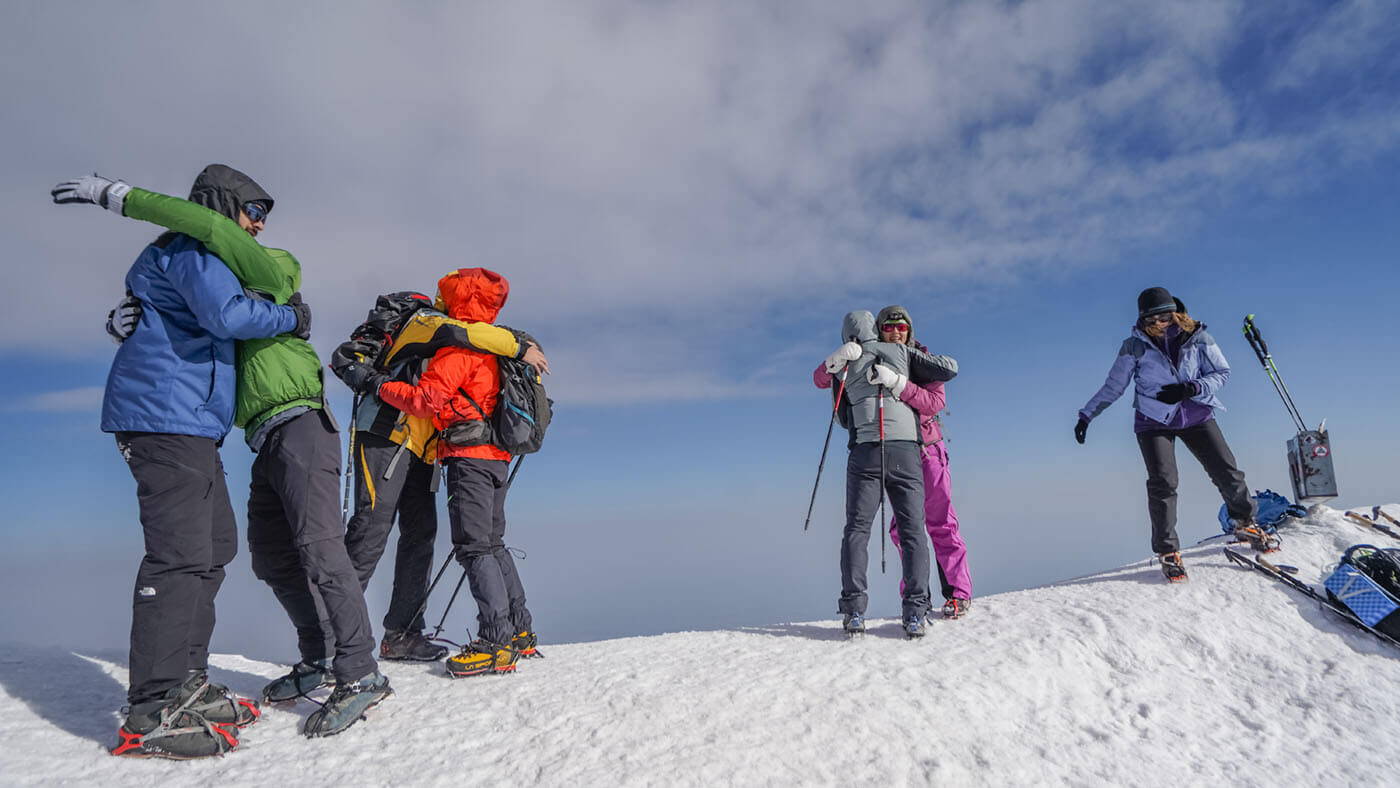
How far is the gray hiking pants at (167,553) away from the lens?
134 inches

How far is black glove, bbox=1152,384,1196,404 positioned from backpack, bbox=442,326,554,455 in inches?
249

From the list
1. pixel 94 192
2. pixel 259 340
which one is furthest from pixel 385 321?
pixel 94 192

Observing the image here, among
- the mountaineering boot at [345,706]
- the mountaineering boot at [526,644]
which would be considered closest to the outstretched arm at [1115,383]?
the mountaineering boot at [526,644]

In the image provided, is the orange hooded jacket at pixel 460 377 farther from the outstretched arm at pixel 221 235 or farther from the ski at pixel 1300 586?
the ski at pixel 1300 586

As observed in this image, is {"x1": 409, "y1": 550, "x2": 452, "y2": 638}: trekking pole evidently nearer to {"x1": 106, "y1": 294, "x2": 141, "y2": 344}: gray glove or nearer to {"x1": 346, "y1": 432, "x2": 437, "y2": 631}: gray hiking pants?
{"x1": 346, "y1": 432, "x2": 437, "y2": 631}: gray hiking pants

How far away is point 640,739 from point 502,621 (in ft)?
5.95

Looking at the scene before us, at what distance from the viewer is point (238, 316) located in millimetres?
3590

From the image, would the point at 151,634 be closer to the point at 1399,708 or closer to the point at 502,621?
the point at 502,621

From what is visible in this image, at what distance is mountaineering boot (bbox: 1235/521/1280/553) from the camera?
21.5ft

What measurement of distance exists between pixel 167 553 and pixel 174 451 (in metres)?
0.56

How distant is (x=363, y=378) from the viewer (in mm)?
5094

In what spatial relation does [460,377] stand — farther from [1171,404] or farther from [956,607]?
[1171,404]

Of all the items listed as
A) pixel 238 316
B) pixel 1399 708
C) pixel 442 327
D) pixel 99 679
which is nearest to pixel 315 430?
pixel 238 316

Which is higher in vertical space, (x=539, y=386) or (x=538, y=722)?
(x=539, y=386)
